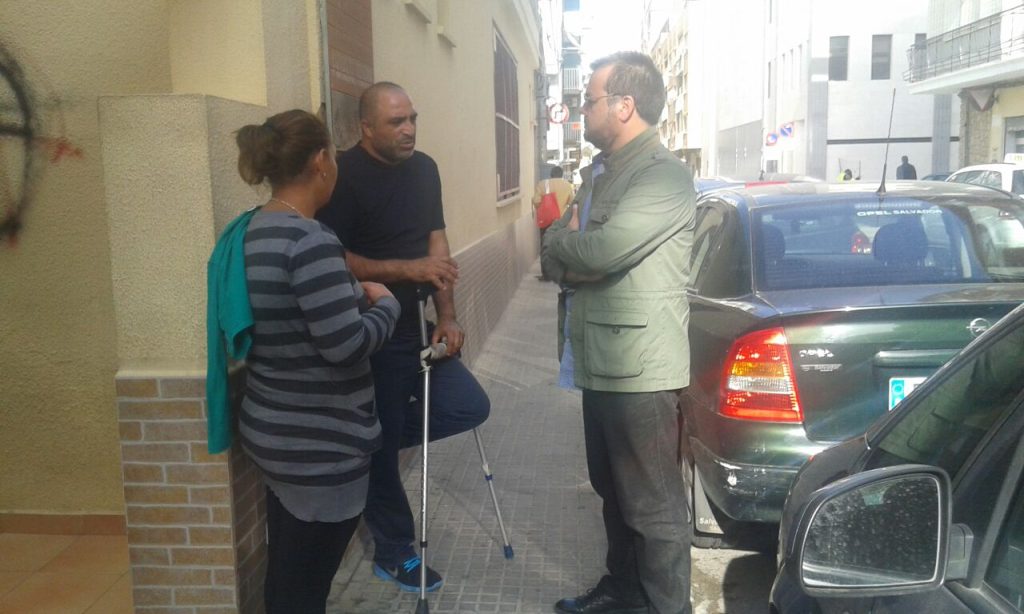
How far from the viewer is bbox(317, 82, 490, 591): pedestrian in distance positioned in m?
3.64

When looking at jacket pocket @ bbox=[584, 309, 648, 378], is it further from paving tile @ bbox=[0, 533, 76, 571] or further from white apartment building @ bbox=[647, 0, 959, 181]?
white apartment building @ bbox=[647, 0, 959, 181]

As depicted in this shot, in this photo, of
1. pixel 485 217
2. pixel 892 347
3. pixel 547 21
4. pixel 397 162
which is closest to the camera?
pixel 892 347

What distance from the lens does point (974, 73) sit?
30.0m

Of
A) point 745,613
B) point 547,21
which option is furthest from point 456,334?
point 547,21

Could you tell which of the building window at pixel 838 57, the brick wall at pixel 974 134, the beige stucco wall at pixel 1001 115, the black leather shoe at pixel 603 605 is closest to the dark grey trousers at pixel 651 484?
the black leather shoe at pixel 603 605

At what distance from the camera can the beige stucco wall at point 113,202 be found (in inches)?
123

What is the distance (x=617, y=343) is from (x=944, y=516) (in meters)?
1.67

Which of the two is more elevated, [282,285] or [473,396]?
[282,285]

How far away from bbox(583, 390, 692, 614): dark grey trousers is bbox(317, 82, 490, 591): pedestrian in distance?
29.4 inches

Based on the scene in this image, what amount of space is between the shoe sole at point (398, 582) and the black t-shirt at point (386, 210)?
107 centimetres

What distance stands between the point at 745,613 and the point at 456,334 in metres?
1.65

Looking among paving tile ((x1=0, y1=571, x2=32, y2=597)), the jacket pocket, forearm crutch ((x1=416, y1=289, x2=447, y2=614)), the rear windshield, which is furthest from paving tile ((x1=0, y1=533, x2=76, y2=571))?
the rear windshield

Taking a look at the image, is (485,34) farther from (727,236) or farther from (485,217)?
(727,236)

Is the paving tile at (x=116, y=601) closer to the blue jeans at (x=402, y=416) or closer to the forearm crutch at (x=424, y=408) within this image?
the blue jeans at (x=402, y=416)
